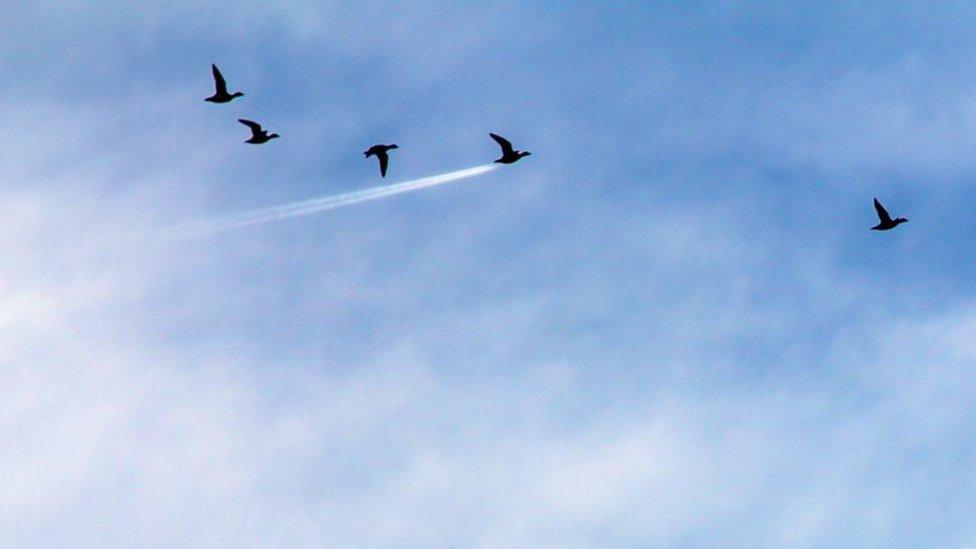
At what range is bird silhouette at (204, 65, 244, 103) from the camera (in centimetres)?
14325

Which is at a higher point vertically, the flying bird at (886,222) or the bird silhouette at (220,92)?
the bird silhouette at (220,92)

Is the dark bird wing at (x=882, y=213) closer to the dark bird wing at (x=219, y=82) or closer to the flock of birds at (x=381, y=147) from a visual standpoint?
the flock of birds at (x=381, y=147)

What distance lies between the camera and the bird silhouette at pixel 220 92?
14325 cm

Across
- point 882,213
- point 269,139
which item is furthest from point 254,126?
point 882,213

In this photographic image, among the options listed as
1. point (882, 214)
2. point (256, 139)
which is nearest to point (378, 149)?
point (256, 139)

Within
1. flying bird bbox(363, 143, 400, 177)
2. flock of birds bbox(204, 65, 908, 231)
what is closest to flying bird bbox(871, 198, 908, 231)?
flock of birds bbox(204, 65, 908, 231)

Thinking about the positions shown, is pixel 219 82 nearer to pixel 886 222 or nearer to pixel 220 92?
pixel 220 92

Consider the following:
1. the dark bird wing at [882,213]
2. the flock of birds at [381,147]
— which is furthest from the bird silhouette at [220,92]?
the dark bird wing at [882,213]

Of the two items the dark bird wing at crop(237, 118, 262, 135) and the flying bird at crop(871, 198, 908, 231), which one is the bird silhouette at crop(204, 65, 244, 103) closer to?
the dark bird wing at crop(237, 118, 262, 135)

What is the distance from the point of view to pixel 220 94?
14425 centimetres

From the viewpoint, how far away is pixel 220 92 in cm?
14412

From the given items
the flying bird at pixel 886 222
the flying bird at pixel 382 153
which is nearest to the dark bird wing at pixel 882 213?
the flying bird at pixel 886 222

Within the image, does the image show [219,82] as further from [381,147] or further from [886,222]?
[886,222]

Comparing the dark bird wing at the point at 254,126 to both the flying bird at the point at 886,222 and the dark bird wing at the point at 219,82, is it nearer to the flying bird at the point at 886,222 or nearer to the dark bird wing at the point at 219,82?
the dark bird wing at the point at 219,82
